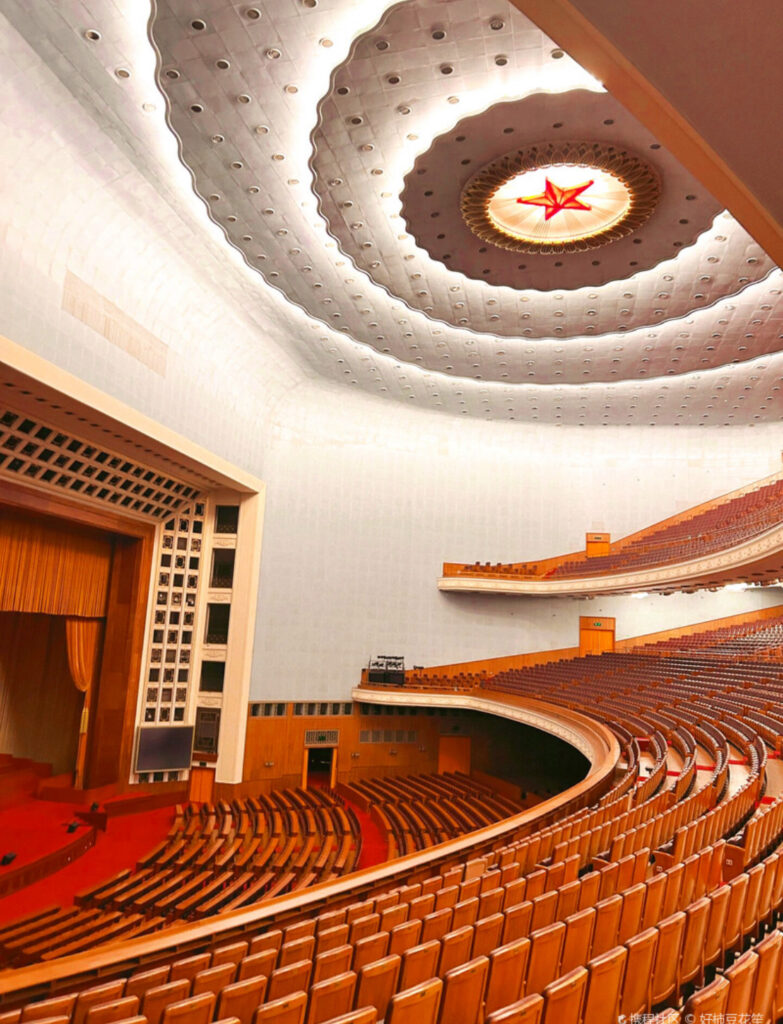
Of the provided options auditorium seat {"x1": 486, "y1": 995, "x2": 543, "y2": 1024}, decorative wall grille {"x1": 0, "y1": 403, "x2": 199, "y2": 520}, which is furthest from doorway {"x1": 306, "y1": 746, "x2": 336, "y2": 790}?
auditorium seat {"x1": 486, "y1": 995, "x2": 543, "y2": 1024}

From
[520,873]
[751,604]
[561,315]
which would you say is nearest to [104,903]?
[520,873]

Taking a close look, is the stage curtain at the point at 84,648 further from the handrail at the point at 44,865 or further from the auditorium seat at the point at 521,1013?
the auditorium seat at the point at 521,1013

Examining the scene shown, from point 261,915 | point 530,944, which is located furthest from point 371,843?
point 530,944

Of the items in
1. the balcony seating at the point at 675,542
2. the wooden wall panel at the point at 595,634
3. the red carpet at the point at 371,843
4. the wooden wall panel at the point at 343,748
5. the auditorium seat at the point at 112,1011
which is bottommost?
the red carpet at the point at 371,843

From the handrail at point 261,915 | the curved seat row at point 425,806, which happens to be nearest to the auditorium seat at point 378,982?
the handrail at point 261,915

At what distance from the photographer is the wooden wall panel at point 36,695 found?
1195cm

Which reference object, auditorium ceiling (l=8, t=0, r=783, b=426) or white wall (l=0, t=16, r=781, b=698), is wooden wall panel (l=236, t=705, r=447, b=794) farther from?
auditorium ceiling (l=8, t=0, r=783, b=426)

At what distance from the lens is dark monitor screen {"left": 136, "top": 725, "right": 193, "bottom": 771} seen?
37.9 ft

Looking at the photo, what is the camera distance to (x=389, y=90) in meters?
6.26

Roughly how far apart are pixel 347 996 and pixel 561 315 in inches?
371

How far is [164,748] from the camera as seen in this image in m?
11.8

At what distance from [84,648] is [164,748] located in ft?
6.86

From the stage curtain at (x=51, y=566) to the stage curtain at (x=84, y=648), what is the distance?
0.21 meters

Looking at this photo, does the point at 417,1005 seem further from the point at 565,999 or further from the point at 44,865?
the point at 44,865
